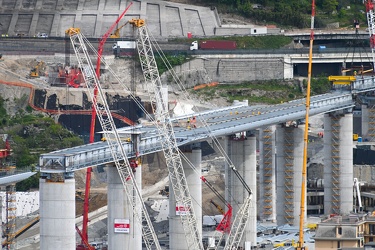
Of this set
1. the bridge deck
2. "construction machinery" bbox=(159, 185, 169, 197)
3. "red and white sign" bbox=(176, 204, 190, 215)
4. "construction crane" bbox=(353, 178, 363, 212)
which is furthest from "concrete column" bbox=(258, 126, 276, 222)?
"red and white sign" bbox=(176, 204, 190, 215)

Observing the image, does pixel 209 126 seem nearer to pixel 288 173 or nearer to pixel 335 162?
pixel 288 173

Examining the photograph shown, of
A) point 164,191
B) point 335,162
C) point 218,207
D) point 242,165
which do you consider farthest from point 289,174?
point 164,191

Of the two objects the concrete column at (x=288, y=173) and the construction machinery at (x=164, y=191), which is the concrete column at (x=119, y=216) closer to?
the concrete column at (x=288, y=173)

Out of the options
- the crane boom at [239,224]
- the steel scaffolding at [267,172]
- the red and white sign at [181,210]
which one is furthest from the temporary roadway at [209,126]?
the crane boom at [239,224]

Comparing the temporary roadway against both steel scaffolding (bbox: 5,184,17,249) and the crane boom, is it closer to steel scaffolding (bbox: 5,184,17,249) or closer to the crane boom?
the crane boom

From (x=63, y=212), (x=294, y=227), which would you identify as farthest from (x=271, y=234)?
(x=63, y=212)
